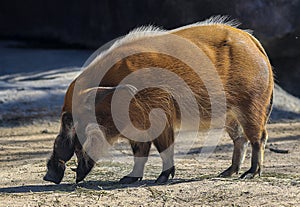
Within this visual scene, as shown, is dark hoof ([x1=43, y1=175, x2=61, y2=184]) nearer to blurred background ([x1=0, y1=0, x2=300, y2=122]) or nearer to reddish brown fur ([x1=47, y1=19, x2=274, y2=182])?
reddish brown fur ([x1=47, y1=19, x2=274, y2=182])

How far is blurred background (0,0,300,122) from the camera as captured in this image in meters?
11.4

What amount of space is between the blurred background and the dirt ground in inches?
117

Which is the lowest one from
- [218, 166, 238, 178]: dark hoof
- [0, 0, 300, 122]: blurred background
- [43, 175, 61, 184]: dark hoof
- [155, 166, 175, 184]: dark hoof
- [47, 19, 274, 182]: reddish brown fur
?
[0, 0, 300, 122]: blurred background

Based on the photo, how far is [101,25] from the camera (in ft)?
47.4

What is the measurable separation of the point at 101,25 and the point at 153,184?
8560mm

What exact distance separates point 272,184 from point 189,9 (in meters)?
6.59

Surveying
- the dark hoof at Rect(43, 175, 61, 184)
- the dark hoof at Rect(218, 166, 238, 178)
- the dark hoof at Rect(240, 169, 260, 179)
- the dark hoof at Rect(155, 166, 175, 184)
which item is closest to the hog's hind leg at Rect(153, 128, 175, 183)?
the dark hoof at Rect(155, 166, 175, 184)

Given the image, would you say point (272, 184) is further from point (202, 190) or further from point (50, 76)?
point (50, 76)

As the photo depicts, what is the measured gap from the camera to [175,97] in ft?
20.5

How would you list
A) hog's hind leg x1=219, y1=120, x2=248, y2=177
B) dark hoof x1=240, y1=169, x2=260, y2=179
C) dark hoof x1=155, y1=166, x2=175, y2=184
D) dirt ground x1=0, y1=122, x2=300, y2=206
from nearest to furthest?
dirt ground x1=0, y1=122, x2=300, y2=206 < dark hoof x1=155, y1=166, x2=175, y2=184 < dark hoof x1=240, y1=169, x2=260, y2=179 < hog's hind leg x1=219, y1=120, x2=248, y2=177

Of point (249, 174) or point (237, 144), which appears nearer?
point (249, 174)

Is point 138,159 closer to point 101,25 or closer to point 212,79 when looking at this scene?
point 212,79

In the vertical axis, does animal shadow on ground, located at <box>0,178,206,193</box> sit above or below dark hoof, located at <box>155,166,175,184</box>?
below

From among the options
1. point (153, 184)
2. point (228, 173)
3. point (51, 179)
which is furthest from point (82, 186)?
point (228, 173)
